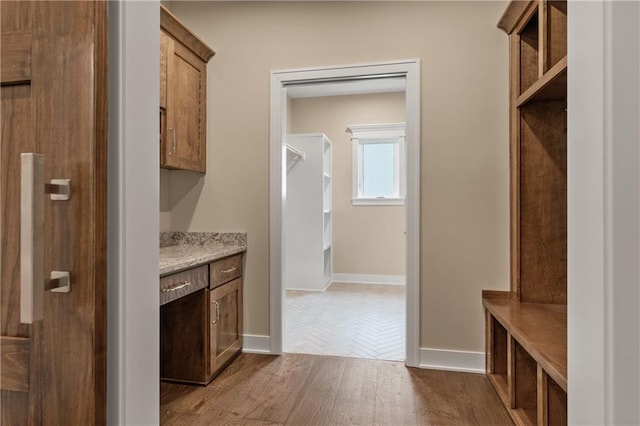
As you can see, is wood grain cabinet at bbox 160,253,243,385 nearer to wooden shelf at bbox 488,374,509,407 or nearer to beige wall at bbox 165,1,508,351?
beige wall at bbox 165,1,508,351

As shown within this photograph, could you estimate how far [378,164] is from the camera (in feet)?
18.4

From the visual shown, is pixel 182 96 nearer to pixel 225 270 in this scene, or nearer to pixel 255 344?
pixel 225 270

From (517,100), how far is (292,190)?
323 cm

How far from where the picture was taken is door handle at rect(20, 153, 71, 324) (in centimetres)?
59

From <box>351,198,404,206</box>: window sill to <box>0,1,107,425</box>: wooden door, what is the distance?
496cm

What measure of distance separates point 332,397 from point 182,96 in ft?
7.37

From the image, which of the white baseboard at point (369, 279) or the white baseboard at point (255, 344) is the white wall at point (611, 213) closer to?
the white baseboard at point (255, 344)

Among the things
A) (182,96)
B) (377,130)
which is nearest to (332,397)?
(182,96)

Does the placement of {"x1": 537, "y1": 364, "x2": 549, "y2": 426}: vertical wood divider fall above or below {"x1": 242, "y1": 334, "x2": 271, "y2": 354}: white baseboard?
above

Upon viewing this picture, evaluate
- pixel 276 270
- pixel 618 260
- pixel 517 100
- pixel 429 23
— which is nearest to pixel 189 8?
pixel 429 23

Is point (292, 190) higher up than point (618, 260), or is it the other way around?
point (292, 190)

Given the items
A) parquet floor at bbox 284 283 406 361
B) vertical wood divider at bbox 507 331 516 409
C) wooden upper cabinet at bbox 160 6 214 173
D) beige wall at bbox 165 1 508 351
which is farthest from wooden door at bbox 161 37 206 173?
vertical wood divider at bbox 507 331 516 409

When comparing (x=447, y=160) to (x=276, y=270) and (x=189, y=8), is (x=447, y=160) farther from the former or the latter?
(x=189, y=8)

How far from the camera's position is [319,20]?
9.18ft
